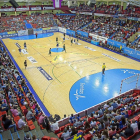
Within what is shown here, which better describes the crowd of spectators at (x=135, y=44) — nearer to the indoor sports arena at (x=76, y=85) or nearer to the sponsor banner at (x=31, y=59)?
the indoor sports arena at (x=76, y=85)

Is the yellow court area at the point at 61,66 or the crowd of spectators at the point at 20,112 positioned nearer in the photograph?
the crowd of spectators at the point at 20,112

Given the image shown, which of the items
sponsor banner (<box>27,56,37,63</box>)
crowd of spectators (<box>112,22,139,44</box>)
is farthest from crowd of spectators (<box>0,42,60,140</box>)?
crowd of spectators (<box>112,22,139,44</box>)

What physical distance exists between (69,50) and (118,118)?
21.1 meters

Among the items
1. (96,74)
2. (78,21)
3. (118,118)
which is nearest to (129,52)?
(96,74)

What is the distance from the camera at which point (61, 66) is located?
22.0m

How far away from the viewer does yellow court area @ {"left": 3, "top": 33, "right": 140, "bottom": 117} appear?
48.6 feet

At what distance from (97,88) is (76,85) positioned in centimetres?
221

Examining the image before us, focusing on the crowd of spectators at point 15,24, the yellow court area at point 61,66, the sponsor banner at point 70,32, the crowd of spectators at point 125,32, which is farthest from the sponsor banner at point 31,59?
the crowd of spectators at point 15,24

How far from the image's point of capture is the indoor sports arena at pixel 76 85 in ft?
28.6

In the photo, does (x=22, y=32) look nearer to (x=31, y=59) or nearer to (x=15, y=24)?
(x=15, y=24)

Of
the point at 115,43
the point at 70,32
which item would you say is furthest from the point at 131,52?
the point at 70,32

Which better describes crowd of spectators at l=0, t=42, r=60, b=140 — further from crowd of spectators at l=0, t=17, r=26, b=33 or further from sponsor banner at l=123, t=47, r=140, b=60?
crowd of spectators at l=0, t=17, r=26, b=33


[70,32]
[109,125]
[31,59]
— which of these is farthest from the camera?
[70,32]

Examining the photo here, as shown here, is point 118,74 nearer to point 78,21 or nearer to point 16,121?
point 16,121
